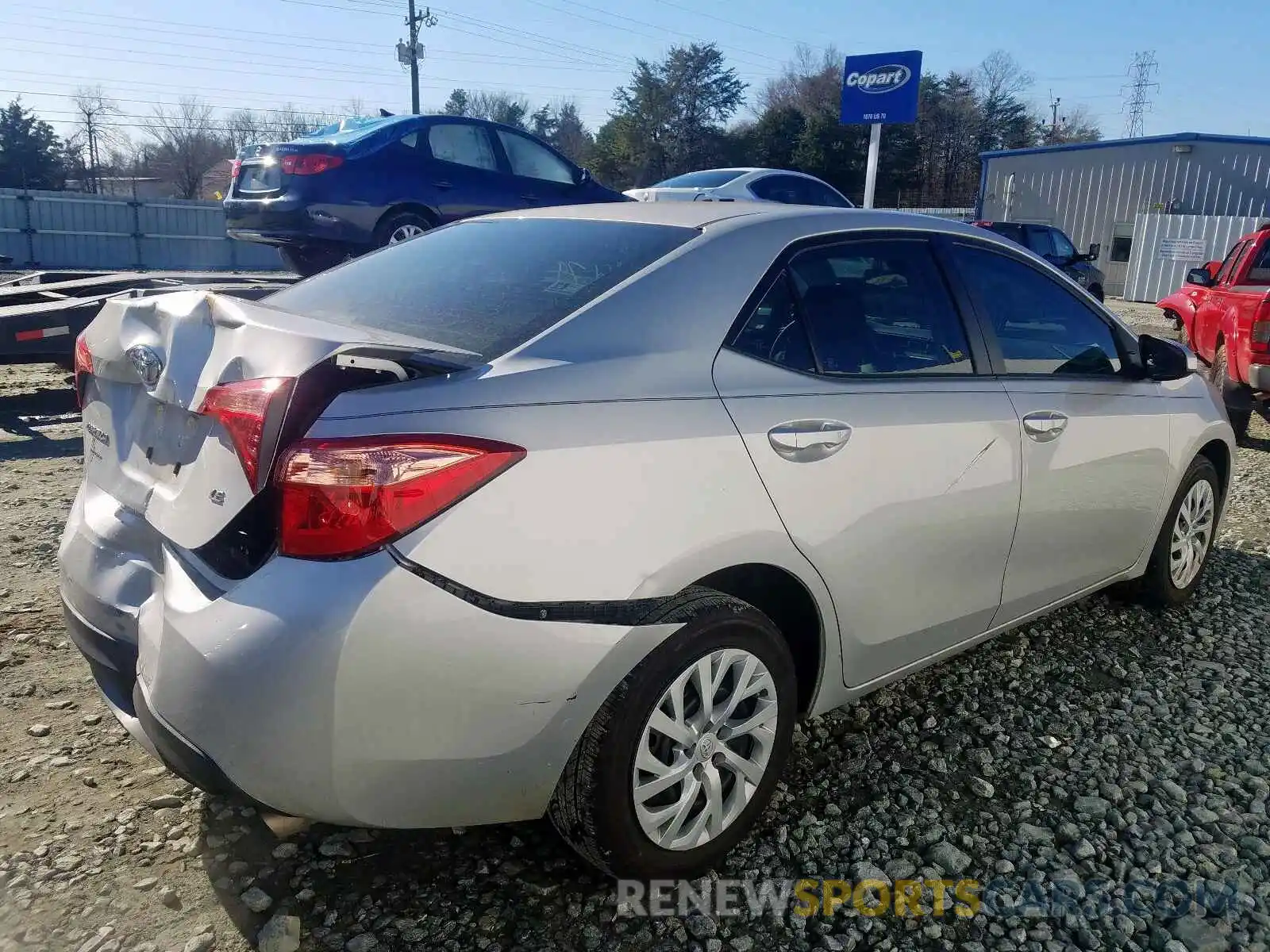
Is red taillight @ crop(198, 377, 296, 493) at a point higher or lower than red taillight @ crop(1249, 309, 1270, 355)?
higher

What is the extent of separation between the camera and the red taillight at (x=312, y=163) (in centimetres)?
805

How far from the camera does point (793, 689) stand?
8.09ft

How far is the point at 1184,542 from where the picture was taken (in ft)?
13.4

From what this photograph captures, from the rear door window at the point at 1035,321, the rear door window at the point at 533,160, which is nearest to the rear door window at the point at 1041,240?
the rear door window at the point at 533,160

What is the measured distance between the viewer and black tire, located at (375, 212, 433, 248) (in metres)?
8.19

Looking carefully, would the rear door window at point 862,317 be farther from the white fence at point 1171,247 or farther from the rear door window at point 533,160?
Answer: the white fence at point 1171,247

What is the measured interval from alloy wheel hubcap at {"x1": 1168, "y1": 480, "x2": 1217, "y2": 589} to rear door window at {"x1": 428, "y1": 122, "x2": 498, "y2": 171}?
6653 mm

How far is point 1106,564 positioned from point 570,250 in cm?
231

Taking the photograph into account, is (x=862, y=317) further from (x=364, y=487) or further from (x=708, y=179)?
(x=708, y=179)

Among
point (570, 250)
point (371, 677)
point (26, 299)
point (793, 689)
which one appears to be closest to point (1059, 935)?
point (793, 689)

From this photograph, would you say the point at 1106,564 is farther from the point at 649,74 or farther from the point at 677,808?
the point at 649,74

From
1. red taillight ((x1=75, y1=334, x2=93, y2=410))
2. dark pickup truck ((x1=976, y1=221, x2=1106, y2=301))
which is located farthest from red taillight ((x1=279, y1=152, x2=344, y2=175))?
dark pickup truck ((x1=976, y1=221, x2=1106, y2=301))

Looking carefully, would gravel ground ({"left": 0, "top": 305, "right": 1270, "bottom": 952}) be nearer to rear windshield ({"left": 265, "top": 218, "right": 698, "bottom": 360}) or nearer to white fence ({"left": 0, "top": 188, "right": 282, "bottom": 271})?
rear windshield ({"left": 265, "top": 218, "right": 698, "bottom": 360})

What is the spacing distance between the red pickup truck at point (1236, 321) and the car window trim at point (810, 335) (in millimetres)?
4703
